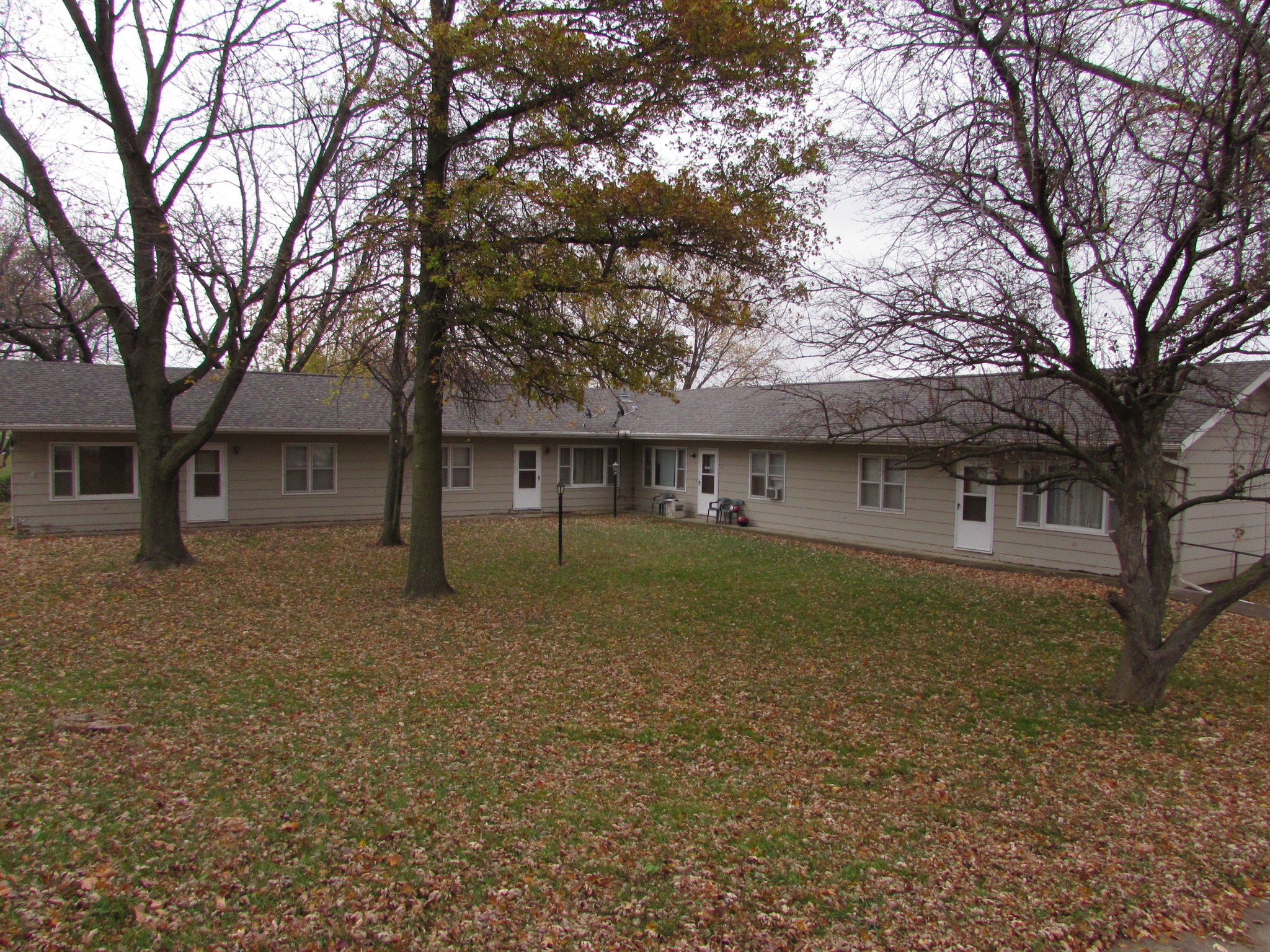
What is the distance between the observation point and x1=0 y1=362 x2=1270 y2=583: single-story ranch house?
13.0 meters

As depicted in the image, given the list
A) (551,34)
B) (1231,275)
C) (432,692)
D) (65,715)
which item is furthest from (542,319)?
(1231,275)

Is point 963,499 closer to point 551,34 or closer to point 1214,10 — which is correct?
point 1214,10

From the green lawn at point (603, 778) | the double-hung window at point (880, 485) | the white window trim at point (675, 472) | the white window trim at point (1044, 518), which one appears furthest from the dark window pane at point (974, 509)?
the white window trim at point (675, 472)

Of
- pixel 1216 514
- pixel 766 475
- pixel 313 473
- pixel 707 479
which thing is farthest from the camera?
pixel 707 479

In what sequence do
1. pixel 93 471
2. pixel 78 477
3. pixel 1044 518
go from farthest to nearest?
pixel 93 471
pixel 78 477
pixel 1044 518

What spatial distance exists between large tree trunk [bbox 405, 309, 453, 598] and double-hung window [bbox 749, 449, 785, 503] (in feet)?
33.6

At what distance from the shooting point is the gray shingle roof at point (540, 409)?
11828 mm

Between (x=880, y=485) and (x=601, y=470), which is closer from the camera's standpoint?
(x=880, y=485)

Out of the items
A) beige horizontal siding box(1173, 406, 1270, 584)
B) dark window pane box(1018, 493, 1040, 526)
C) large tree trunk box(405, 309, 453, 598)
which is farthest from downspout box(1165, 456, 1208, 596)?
large tree trunk box(405, 309, 453, 598)

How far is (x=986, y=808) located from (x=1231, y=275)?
477 cm

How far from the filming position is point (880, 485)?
647 inches

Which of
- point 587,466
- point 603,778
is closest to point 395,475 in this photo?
point 587,466

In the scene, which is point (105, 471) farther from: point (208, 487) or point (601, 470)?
point (601, 470)

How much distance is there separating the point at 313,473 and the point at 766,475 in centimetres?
1085
